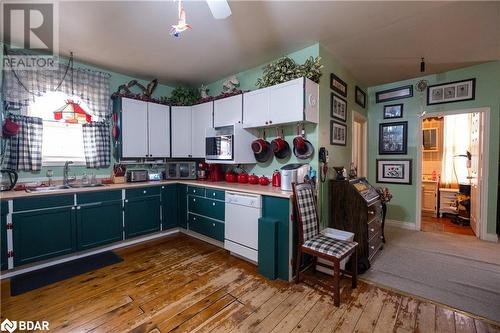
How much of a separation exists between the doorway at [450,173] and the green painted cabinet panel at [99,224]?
485cm

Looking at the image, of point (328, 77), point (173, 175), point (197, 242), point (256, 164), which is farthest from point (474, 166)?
point (173, 175)

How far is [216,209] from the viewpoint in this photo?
9.91ft

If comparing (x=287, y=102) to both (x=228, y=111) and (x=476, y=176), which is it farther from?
(x=476, y=176)

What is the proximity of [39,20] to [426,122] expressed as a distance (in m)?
6.78

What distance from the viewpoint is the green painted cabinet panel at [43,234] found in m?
2.32

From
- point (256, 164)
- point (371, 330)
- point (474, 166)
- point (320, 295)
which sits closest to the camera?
point (371, 330)

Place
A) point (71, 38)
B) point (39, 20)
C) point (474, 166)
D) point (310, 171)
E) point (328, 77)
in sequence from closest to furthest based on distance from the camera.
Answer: point (39, 20) < point (71, 38) < point (310, 171) < point (328, 77) < point (474, 166)

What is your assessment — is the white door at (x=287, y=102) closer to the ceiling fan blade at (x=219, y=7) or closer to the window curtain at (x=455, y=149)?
the ceiling fan blade at (x=219, y=7)

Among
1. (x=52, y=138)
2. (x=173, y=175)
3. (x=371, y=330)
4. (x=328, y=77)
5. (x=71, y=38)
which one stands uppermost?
(x=71, y=38)

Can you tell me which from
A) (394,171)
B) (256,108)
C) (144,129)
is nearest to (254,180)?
(256,108)

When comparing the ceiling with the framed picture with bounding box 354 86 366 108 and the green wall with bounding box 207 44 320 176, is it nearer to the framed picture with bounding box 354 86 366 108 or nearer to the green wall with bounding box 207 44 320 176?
the green wall with bounding box 207 44 320 176

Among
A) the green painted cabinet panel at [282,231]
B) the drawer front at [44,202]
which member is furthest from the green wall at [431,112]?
the drawer front at [44,202]

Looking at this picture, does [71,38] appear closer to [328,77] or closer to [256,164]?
[256,164]

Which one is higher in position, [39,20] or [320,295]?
[39,20]
